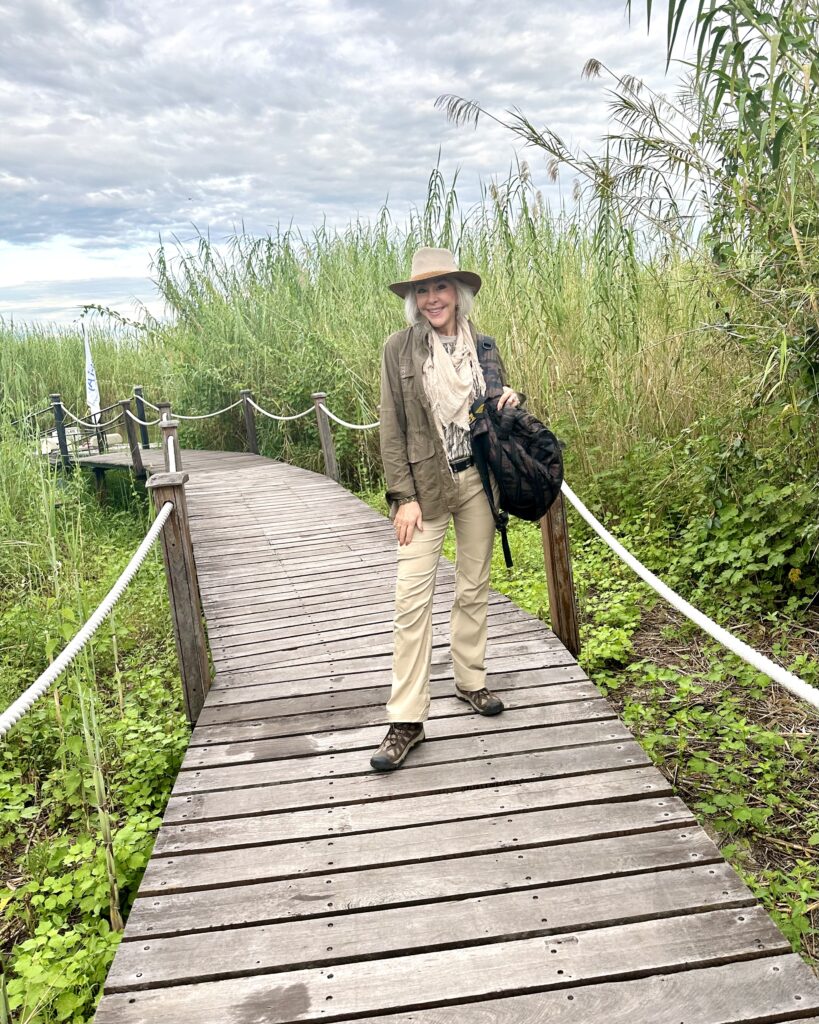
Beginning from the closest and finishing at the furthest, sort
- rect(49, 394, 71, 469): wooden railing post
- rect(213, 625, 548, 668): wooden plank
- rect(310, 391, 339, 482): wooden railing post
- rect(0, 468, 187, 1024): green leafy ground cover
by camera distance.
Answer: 1. rect(0, 468, 187, 1024): green leafy ground cover
2. rect(213, 625, 548, 668): wooden plank
3. rect(310, 391, 339, 482): wooden railing post
4. rect(49, 394, 71, 469): wooden railing post

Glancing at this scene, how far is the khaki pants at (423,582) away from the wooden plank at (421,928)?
0.85 meters

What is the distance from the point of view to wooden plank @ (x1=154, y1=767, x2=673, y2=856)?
265cm

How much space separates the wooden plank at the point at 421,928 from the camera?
2.09 metres

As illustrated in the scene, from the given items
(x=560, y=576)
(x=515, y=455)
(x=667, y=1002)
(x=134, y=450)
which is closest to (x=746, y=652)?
(x=667, y=1002)

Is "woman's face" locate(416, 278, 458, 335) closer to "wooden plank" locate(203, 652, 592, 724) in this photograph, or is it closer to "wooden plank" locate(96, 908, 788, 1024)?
"wooden plank" locate(203, 652, 592, 724)

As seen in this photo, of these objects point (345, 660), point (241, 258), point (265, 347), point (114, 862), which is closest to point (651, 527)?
point (345, 660)

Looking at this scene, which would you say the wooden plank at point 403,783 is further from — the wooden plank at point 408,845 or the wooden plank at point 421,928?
the wooden plank at point 421,928

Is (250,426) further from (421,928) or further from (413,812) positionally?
(421,928)

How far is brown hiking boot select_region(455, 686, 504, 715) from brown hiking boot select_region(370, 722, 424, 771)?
0.33m

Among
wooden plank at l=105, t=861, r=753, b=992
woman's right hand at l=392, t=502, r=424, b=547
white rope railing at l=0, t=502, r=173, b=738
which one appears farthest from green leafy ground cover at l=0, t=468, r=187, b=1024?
woman's right hand at l=392, t=502, r=424, b=547

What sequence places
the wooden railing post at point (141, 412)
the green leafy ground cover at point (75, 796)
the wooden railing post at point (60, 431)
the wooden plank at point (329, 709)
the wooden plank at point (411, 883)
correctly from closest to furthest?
1. the wooden plank at point (411, 883)
2. the green leafy ground cover at point (75, 796)
3. the wooden plank at point (329, 709)
4. the wooden railing post at point (60, 431)
5. the wooden railing post at point (141, 412)

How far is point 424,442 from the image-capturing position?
2930mm

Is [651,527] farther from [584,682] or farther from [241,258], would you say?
[241,258]

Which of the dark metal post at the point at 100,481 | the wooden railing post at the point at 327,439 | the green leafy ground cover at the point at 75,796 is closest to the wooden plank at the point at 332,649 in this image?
the green leafy ground cover at the point at 75,796
